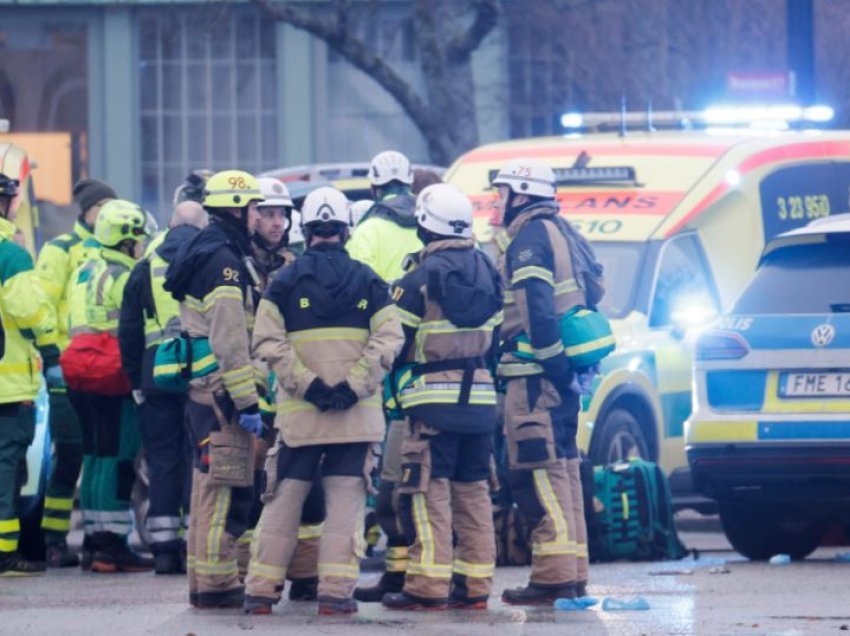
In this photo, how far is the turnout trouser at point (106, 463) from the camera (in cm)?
1296

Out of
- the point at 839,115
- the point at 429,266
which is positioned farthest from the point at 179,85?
the point at 429,266

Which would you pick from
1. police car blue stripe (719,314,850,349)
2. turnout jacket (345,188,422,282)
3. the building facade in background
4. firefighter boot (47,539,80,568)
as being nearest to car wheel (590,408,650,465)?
police car blue stripe (719,314,850,349)

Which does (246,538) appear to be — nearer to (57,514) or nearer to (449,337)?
(449,337)

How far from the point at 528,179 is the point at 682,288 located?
4.14 meters

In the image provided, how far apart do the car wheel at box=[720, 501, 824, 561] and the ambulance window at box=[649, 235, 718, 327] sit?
1904mm

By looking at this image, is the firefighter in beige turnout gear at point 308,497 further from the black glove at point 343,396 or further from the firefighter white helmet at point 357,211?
the firefighter white helmet at point 357,211

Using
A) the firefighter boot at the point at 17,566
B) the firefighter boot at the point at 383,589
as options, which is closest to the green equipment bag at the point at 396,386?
the firefighter boot at the point at 383,589

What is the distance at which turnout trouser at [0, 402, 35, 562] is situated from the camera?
12305 millimetres

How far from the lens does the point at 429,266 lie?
1076 centimetres

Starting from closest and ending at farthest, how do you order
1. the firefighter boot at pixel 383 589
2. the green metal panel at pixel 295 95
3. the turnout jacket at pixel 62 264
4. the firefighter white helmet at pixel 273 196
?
the firefighter white helmet at pixel 273 196, the firefighter boot at pixel 383 589, the turnout jacket at pixel 62 264, the green metal panel at pixel 295 95

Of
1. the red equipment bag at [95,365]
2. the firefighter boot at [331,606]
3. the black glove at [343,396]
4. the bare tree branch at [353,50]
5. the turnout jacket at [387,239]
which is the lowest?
the firefighter boot at [331,606]

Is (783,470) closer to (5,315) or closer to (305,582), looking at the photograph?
(305,582)

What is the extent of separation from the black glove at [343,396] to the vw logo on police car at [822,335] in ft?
9.69

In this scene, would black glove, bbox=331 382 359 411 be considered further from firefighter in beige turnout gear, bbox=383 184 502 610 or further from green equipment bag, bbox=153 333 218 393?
green equipment bag, bbox=153 333 218 393
